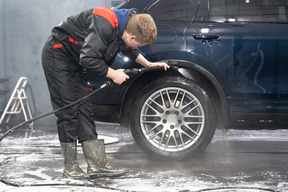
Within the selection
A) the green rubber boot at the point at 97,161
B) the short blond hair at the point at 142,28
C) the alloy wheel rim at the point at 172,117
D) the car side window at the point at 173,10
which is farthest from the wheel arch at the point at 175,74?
the short blond hair at the point at 142,28

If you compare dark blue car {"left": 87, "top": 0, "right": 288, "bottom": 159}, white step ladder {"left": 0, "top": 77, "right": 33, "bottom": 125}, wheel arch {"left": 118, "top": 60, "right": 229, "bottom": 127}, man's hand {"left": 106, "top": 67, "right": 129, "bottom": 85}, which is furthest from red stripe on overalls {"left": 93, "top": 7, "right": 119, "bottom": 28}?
white step ladder {"left": 0, "top": 77, "right": 33, "bottom": 125}

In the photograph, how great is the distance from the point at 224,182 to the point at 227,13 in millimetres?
1757

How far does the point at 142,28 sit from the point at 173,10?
48.1 inches

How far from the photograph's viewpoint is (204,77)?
4.61 meters

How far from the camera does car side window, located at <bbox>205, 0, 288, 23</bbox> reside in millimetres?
4621

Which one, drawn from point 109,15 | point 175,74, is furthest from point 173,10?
point 109,15

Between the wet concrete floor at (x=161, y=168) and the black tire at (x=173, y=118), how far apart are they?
16 centimetres

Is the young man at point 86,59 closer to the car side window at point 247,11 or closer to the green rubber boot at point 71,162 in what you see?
the green rubber boot at point 71,162

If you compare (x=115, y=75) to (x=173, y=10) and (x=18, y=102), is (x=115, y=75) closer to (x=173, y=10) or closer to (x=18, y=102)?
(x=173, y=10)

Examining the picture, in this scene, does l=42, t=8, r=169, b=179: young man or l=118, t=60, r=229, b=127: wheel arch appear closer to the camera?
l=42, t=8, r=169, b=179: young man

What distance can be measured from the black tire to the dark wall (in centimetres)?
488

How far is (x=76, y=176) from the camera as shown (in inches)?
155

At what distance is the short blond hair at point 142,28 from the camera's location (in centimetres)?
349

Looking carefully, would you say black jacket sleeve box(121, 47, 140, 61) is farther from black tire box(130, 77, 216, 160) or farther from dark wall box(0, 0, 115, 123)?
dark wall box(0, 0, 115, 123)
